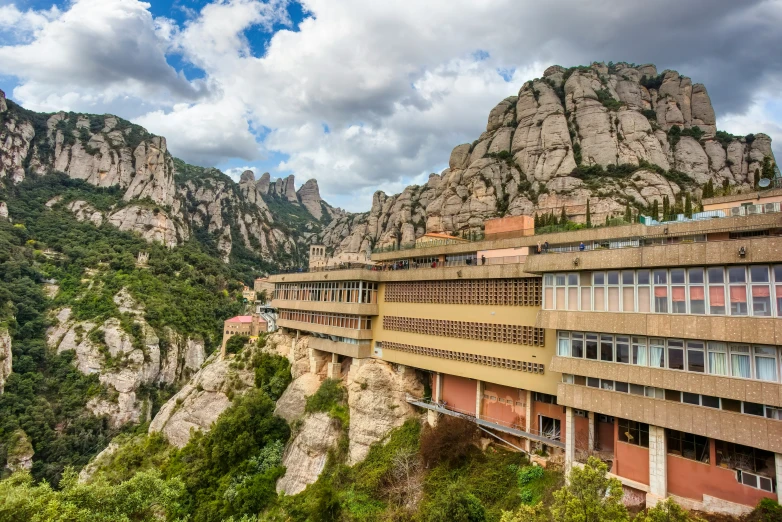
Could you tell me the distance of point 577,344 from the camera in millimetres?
18000

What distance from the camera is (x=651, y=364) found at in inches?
619

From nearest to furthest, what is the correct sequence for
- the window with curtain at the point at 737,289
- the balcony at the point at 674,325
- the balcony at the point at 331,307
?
the balcony at the point at 674,325 → the window with curtain at the point at 737,289 → the balcony at the point at 331,307

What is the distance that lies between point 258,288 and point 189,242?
3270 cm

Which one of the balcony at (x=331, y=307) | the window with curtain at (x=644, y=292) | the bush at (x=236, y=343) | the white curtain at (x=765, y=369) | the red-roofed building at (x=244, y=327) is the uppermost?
the window with curtain at (x=644, y=292)

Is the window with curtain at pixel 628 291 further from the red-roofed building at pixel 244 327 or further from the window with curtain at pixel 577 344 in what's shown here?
the red-roofed building at pixel 244 327

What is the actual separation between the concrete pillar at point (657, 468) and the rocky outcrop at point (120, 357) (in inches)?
2915

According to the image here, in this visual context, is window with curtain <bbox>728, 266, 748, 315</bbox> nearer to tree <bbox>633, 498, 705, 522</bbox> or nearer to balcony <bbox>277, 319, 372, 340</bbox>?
tree <bbox>633, 498, 705, 522</bbox>

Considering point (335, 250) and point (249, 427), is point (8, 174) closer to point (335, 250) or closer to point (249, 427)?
point (335, 250)

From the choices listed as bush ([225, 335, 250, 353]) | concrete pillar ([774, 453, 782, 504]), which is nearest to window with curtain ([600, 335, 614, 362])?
concrete pillar ([774, 453, 782, 504])

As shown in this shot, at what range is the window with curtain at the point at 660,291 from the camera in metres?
15.4

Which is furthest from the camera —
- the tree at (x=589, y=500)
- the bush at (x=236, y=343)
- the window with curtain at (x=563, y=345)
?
the bush at (x=236, y=343)

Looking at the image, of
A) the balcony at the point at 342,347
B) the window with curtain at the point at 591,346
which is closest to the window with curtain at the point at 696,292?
the window with curtain at the point at 591,346

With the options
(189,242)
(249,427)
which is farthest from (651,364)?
(189,242)

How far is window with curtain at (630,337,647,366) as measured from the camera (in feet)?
52.3
